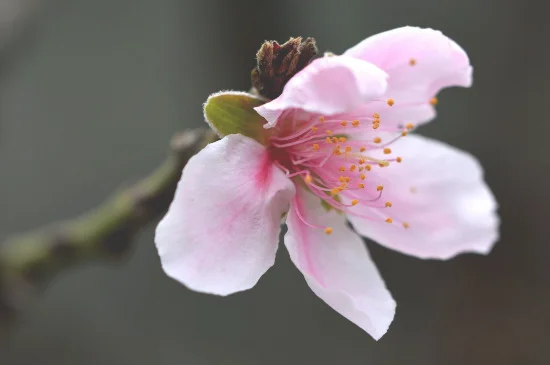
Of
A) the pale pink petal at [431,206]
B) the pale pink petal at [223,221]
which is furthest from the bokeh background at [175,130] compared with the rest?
the pale pink petal at [223,221]

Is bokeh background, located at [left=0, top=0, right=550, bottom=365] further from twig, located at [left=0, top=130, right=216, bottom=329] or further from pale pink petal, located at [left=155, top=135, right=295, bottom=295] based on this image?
pale pink petal, located at [left=155, top=135, right=295, bottom=295]

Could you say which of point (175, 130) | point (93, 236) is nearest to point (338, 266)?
point (93, 236)

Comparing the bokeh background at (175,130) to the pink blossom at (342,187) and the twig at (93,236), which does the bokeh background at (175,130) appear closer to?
the twig at (93,236)

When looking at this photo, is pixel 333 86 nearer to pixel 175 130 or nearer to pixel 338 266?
pixel 338 266

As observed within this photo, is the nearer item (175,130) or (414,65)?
(414,65)

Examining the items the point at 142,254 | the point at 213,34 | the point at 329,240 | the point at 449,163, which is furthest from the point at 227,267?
the point at 213,34
